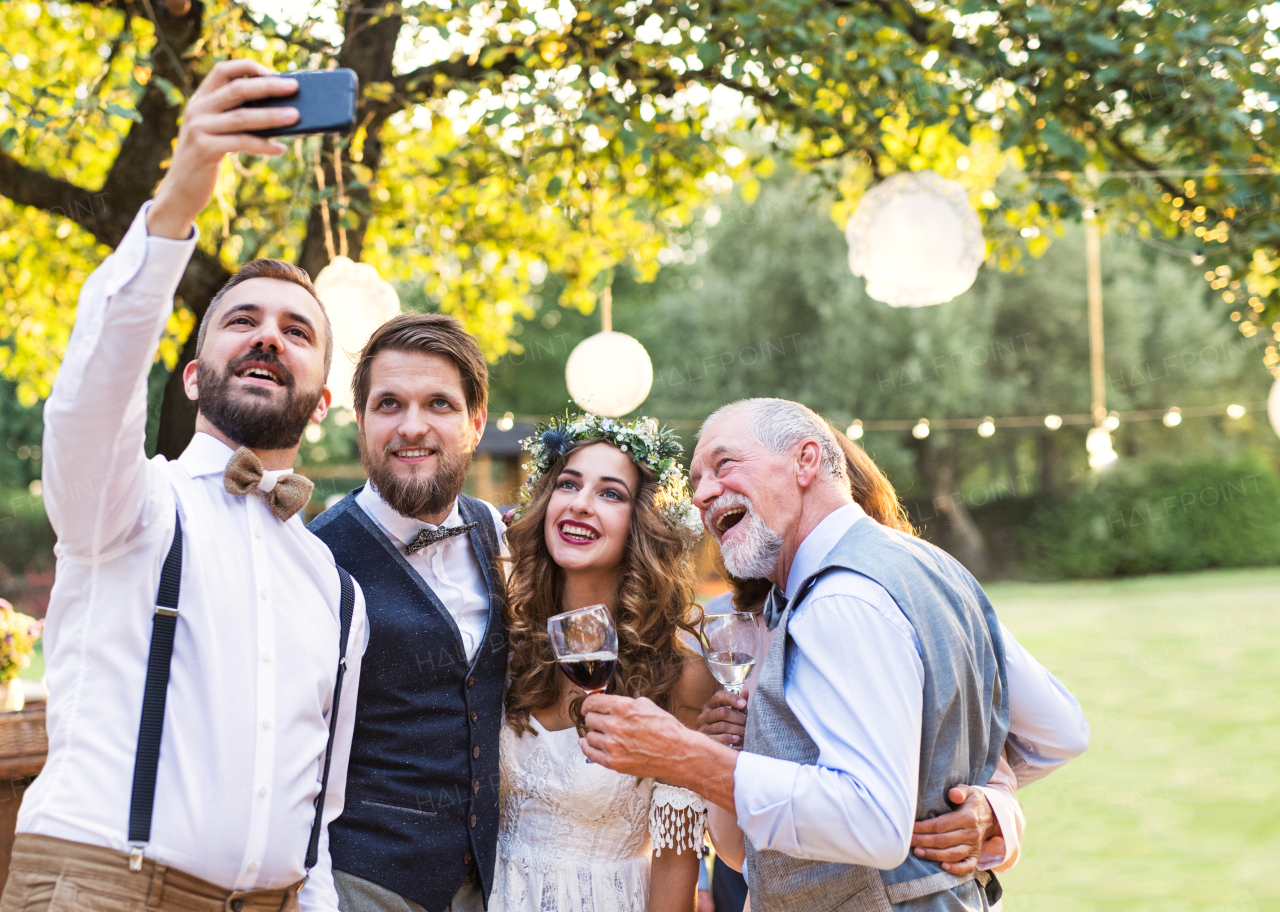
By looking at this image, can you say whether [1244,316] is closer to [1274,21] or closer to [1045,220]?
[1045,220]

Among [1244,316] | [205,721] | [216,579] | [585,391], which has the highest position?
[1244,316]

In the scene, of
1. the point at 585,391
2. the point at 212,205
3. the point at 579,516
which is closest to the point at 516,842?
the point at 579,516

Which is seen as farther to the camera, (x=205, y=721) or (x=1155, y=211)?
(x=1155, y=211)

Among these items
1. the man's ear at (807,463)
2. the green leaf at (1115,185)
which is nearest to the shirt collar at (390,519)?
the man's ear at (807,463)

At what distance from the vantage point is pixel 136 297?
1.46 metres

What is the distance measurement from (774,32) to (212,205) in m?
3.98

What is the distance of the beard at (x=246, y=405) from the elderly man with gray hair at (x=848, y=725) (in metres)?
0.87

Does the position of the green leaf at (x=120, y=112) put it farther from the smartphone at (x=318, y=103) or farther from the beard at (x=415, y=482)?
the smartphone at (x=318, y=103)

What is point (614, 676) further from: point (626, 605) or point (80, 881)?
point (80, 881)

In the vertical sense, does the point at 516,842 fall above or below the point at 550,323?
below

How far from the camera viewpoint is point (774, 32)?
4.59 m

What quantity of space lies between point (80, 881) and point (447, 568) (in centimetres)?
130

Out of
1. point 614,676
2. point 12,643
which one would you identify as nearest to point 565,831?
point 614,676

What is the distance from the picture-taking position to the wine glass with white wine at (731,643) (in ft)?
7.71
